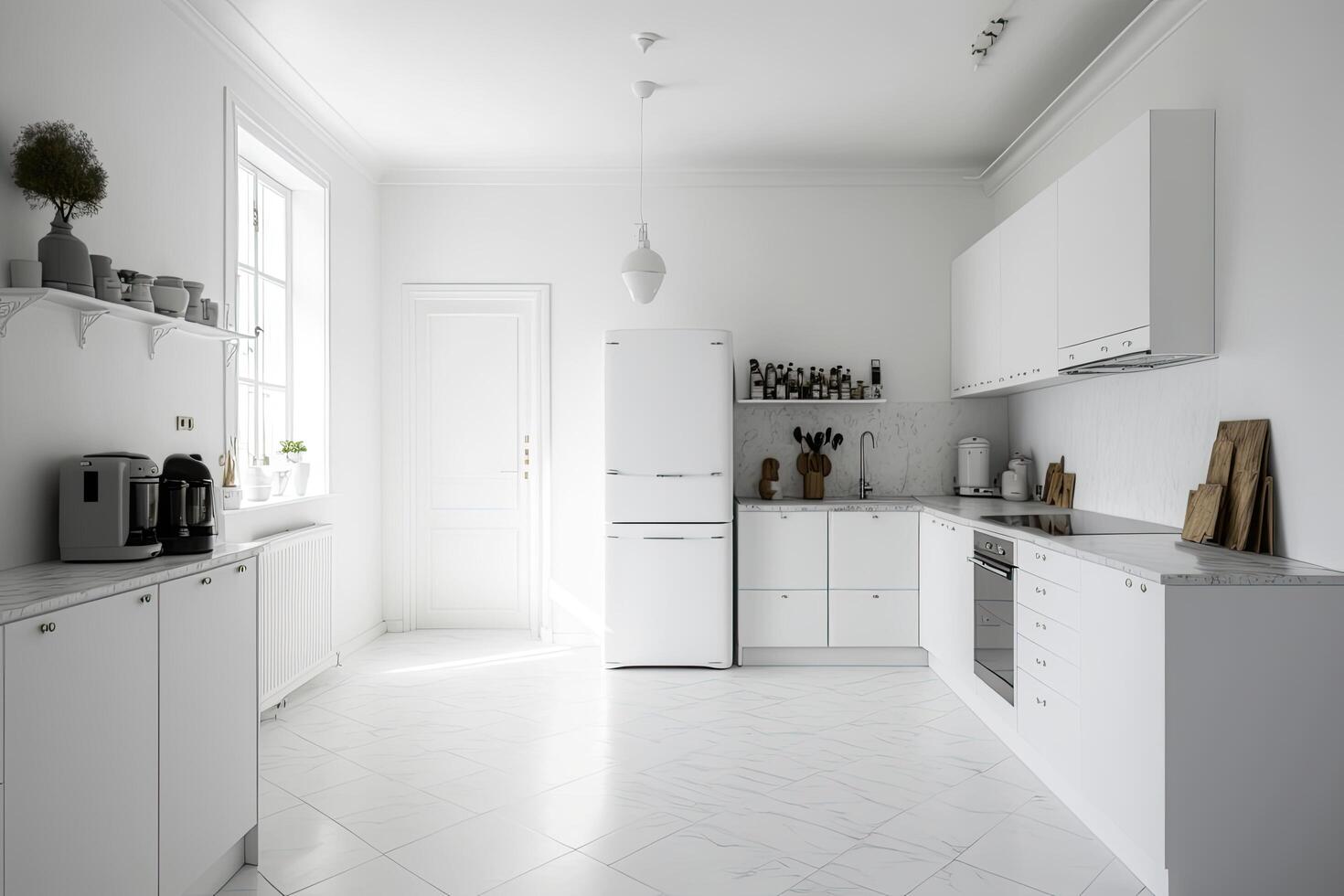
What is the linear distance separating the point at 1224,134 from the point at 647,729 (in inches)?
123

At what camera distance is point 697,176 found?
525 centimetres

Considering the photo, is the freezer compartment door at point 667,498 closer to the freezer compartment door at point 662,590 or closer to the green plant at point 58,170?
the freezer compartment door at point 662,590

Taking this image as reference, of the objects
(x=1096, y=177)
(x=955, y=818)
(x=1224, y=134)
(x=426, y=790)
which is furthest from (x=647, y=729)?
(x=1224, y=134)

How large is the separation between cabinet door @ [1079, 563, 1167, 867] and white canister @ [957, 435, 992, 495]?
2.39 meters

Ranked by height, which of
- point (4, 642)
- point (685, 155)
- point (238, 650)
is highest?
point (685, 155)

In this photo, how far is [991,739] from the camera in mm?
3502

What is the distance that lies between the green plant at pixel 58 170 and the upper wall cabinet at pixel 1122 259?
3272 millimetres

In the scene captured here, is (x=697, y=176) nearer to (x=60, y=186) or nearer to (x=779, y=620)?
(x=779, y=620)

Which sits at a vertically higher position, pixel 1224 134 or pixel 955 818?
pixel 1224 134

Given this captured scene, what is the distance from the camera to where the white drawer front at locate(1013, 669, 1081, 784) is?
8.95 ft

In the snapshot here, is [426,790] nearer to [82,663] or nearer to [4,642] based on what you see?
[82,663]

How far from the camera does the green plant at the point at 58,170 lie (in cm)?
221

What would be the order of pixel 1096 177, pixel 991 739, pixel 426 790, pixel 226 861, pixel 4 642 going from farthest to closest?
pixel 991 739 < pixel 1096 177 < pixel 426 790 < pixel 226 861 < pixel 4 642

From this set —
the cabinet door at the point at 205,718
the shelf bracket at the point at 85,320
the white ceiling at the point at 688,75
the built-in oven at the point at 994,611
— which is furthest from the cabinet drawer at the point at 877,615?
the shelf bracket at the point at 85,320
